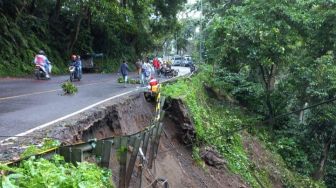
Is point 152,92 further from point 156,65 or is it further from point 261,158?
point 156,65

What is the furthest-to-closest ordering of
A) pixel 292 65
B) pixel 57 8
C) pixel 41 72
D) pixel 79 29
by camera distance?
pixel 79 29
pixel 57 8
pixel 41 72
pixel 292 65

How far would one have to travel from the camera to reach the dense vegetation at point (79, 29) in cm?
2858

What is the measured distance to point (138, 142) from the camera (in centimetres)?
830

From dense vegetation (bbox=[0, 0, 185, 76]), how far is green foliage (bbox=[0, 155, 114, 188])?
67.7ft

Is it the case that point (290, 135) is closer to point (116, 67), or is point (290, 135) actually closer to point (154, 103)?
point (154, 103)

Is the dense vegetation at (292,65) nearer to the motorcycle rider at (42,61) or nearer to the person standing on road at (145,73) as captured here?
the person standing on road at (145,73)

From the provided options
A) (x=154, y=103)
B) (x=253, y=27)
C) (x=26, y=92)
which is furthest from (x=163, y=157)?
(x=253, y=27)

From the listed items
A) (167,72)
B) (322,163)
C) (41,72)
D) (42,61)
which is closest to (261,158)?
(322,163)

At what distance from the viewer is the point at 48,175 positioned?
5160mm

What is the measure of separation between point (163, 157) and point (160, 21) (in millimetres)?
33837

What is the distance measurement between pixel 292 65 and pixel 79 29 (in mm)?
22016

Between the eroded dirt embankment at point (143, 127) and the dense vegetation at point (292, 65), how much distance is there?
23.1 ft

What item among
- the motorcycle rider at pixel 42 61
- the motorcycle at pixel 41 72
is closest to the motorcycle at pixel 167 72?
the motorcycle rider at pixel 42 61

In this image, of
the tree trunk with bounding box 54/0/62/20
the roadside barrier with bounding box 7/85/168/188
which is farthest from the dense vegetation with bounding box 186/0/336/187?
the tree trunk with bounding box 54/0/62/20
